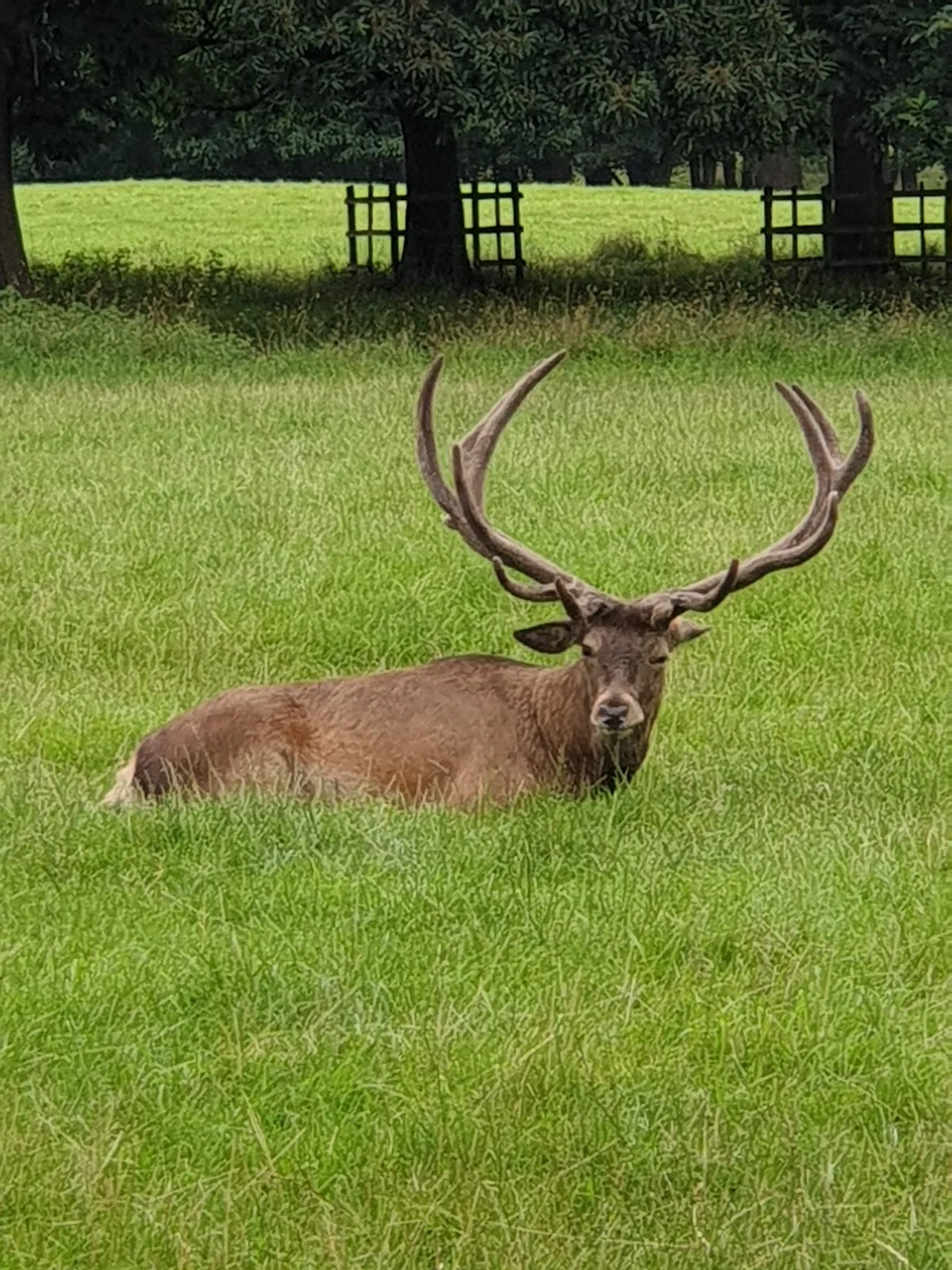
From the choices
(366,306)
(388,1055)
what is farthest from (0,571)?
(366,306)

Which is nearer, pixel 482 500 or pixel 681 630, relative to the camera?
pixel 681 630

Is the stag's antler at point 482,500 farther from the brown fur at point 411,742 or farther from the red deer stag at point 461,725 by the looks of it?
the brown fur at point 411,742

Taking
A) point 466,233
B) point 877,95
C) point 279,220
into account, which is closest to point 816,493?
point 877,95

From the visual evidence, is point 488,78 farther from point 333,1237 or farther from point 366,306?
point 333,1237

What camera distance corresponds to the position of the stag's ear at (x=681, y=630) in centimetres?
713

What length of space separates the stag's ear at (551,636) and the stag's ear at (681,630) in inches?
10.9

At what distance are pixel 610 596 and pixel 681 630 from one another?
30cm

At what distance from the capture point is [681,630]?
7.14m

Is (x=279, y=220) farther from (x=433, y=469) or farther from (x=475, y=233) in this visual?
(x=433, y=469)

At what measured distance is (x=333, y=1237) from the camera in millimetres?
4113

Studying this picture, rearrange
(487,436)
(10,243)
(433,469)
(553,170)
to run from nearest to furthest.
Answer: (433,469), (487,436), (10,243), (553,170)

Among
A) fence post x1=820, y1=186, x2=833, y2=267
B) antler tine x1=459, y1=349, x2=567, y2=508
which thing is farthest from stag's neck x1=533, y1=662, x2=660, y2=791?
fence post x1=820, y1=186, x2=833, y2=267

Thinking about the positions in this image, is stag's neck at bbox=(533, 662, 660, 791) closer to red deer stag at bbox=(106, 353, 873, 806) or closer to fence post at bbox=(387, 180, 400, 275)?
red deer stag at bbox=(106, 353, 873, 806)

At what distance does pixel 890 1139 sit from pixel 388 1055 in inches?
41.5
